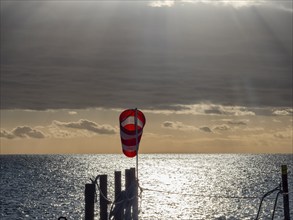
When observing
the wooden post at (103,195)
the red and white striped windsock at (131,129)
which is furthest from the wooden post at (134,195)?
the red and white striped windsock at (131,129)

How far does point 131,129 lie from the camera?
2084 centimetres

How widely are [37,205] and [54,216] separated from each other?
12900 millimetres

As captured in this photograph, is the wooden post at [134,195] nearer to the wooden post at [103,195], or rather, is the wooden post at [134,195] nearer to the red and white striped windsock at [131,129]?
the wooden post at [103,195]

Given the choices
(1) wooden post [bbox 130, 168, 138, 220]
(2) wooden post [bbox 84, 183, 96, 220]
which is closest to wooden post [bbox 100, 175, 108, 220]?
(2) wooden post [bbox 84, 183, 96, 220]

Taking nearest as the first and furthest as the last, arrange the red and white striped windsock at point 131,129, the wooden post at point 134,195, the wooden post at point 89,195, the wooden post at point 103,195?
the red and white striped windsock at point 131,129 → the wooden post at point 89,195 → the wooden post at point 134,195 → the wooden post at point 103,195

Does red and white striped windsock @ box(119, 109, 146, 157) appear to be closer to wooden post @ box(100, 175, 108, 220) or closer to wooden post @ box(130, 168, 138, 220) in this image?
wooden post @ box(130, 168, 138, 220)

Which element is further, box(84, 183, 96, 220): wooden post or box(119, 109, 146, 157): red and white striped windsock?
Answer: box(84, 183, 96, 220): wooden post

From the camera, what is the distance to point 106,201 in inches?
939

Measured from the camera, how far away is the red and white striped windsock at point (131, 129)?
817 inches

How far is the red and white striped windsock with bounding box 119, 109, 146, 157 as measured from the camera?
68.1 ft

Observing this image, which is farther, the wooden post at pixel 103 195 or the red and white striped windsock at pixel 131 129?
the wooden post at pixel 103 195

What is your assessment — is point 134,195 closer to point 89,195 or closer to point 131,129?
point 89,195

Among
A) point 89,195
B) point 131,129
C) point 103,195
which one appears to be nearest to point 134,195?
point 103,195

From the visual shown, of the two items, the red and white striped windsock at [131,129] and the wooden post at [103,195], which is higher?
the red and white striped windsock at [131,129]
